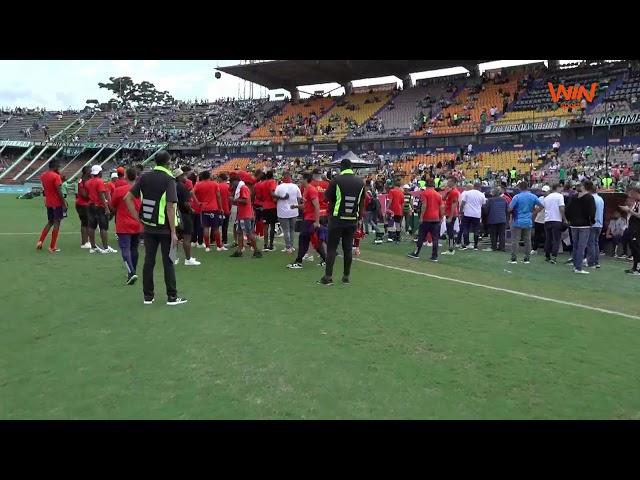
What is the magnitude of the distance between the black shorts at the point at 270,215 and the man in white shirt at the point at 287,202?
1.15ft

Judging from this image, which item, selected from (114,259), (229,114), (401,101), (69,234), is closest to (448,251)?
(114,259)

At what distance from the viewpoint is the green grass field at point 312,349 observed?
3.80m

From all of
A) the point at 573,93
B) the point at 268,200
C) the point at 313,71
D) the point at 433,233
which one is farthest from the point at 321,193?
the point at 313,71

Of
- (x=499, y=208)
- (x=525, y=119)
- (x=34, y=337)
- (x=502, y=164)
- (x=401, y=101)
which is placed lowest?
(x=34, y=337)

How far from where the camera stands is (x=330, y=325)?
5.93m

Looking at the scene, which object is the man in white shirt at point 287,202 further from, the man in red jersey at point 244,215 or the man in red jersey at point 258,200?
the man in red jersey at point 258,200

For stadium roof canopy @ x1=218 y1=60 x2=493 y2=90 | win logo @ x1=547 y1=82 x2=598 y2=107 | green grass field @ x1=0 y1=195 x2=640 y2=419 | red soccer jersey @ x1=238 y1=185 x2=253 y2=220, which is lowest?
green grass field @ x1=0 y1=195 x2=640 y2=419

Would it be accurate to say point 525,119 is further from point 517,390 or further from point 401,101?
point 517,390

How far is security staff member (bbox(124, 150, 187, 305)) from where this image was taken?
679 centimetres

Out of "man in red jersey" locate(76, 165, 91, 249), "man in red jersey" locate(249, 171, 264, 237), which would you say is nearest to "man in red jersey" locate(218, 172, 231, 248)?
"man in red jersey" locate(249, 171, 264, 237)

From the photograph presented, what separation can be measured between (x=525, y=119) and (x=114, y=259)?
29.3m

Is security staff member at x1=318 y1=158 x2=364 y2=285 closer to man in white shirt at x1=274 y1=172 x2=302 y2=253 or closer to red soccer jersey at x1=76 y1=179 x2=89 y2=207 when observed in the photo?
man in white shirt at x1=274 y1=172 x2=302 y2=253

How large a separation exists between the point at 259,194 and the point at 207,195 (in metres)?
1.15

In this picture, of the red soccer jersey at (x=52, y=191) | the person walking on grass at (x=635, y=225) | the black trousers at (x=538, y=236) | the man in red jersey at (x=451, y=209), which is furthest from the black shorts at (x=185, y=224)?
the black trousers at (x=538, y=236)
